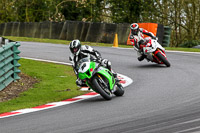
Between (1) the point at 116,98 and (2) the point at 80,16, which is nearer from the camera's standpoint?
(1) the point at 116,98

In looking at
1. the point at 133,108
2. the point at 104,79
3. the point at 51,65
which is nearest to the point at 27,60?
the point at 51,65

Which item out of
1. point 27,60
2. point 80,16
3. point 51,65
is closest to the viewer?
point 51,65

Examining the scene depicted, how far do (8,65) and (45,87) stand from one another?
4.27ft

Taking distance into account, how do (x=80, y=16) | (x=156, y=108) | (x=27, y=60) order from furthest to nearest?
(x=80, y=16), (x=27, y=60), (x=156, y=108)

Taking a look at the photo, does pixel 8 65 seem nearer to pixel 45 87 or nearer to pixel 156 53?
pixel 45 87

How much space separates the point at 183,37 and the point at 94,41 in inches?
521

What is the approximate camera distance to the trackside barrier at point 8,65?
11.2 meters

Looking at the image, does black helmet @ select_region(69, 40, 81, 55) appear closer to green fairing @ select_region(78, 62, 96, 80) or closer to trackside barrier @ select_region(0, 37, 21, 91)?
green fairing @ select_region(78, 62, 96, 80)

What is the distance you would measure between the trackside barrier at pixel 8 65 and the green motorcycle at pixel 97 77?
9.75ft

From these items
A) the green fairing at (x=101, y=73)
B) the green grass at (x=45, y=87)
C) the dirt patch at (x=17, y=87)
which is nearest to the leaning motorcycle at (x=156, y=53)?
the green grass at (x=45, y=87)

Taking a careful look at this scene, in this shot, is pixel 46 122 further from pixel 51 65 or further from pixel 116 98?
pixel 51 65

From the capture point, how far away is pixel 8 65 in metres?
11.8

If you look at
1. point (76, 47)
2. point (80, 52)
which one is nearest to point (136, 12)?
point (80, 52)

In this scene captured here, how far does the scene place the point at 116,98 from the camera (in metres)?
9.26
